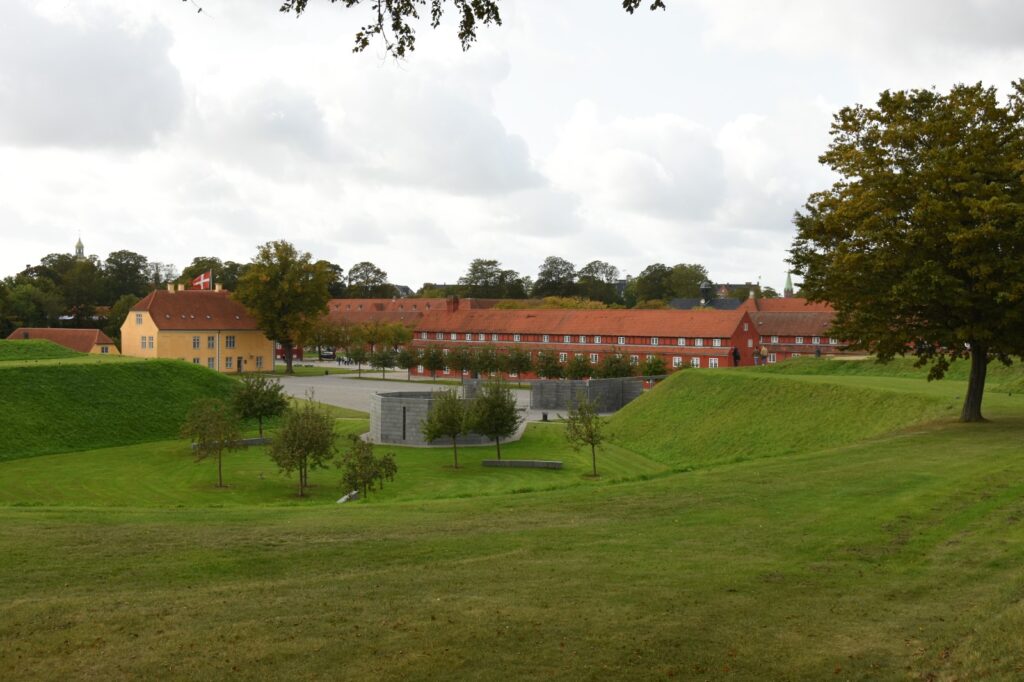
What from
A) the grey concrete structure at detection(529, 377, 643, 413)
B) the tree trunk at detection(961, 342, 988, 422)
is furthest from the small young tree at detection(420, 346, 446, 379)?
the tree trunk at detection(961, 342, 988, 422)

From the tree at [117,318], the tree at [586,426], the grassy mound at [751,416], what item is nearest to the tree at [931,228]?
the grassy mound at [751,416]

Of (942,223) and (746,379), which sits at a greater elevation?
(942,223)

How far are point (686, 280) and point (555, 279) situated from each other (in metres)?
21.3

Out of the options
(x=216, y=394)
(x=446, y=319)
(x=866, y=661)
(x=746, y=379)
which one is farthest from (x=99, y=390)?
(x=446, y=319)

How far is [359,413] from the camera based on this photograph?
5266cm

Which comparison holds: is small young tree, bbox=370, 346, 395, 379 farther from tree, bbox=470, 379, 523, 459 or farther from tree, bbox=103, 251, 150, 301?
tree, bbox=470, 379, 523, 459

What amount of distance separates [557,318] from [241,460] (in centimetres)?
5253

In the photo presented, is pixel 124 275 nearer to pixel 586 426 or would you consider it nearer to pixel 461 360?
pixel 461 360

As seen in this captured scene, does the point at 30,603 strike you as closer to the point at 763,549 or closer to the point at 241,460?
the point at 763,549

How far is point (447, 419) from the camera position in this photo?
37312mm

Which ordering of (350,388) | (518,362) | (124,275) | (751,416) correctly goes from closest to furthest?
(751,416) → (350,388) → (518,362) → (124,275)

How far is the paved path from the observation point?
190 ft

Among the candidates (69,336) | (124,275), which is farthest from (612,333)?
(124,275)

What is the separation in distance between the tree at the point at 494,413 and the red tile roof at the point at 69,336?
5221 cm
